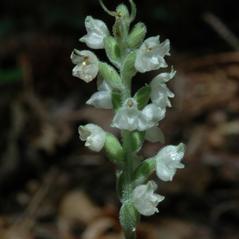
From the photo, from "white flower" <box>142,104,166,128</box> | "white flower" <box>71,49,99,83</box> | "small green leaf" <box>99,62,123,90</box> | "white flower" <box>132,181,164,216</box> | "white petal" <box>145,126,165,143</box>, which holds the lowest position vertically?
"white flower" <box>132,181,164,216</box>

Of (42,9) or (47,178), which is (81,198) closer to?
(47,178)

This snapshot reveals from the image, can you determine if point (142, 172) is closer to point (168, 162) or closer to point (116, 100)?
point (168, 162)

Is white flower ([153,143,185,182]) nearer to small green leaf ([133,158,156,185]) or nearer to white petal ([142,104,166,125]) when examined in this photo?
small green leaf ([133,158,156,185])

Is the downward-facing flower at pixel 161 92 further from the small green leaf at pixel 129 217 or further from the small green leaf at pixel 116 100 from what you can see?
the small green leaf at pixel 129 217

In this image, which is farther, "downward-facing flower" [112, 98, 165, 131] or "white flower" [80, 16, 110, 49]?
"white flower" [80, 16, 110, 49]

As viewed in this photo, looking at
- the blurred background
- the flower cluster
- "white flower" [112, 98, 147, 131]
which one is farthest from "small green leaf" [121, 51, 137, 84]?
the blurred background

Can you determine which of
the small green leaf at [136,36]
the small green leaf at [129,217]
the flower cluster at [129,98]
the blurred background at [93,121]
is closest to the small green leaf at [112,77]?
the flower cluster at [129,98]

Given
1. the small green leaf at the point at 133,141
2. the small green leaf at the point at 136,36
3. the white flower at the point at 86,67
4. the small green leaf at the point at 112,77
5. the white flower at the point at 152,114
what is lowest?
the small green leaf at the point at 133,141
